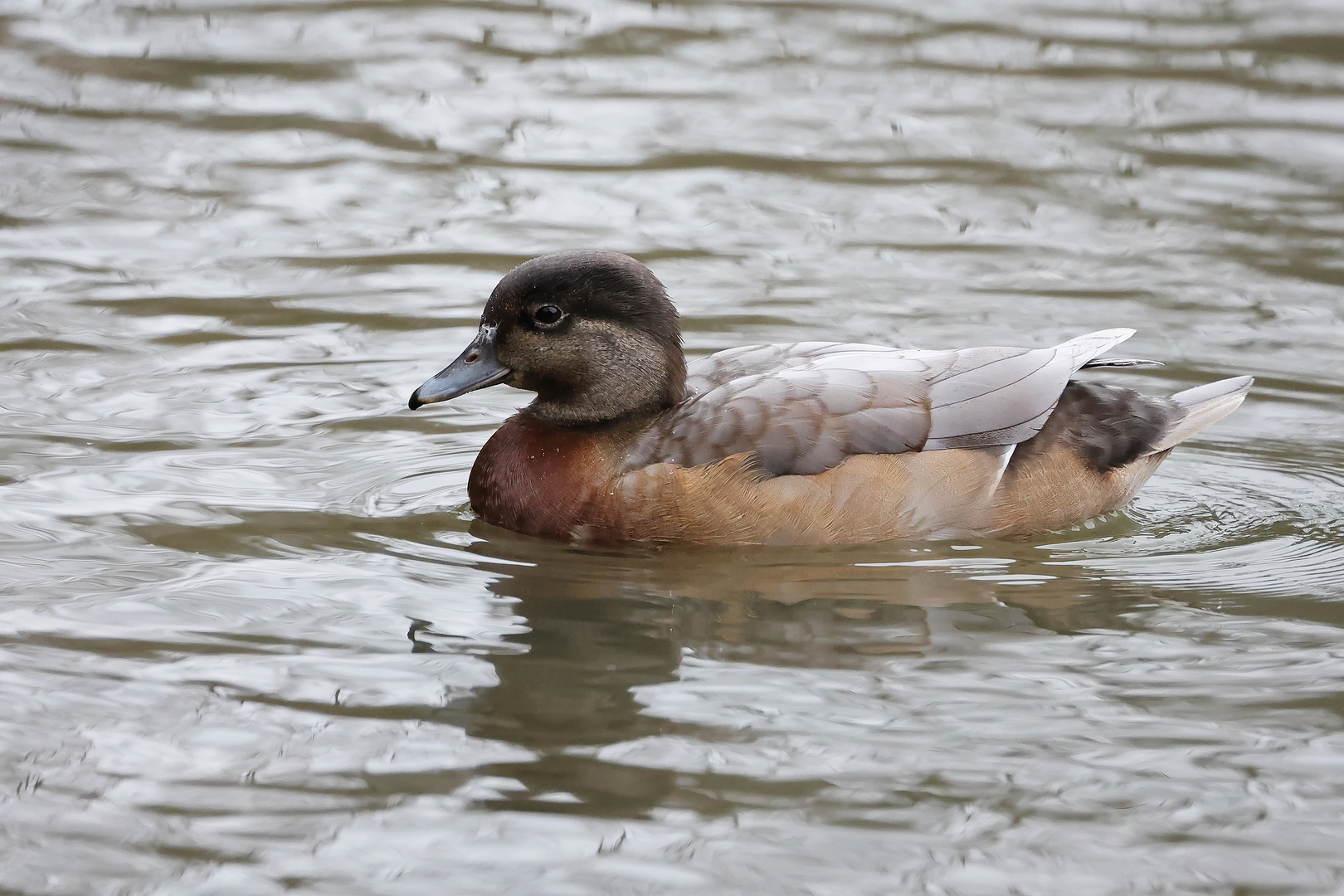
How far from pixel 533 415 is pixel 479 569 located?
0.84m

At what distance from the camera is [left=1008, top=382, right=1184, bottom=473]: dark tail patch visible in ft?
22.9

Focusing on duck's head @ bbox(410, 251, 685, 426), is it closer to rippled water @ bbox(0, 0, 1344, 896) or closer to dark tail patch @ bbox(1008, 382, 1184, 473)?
rippled water @ bbox(0, 0, 1344, 896)

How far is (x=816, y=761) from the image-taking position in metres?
5.00

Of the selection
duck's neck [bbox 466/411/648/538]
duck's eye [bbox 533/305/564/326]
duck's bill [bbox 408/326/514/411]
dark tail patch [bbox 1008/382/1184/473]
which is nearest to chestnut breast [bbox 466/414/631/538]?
duck's neck [bbox 466/411/648/538]

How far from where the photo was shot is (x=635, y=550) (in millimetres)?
6715

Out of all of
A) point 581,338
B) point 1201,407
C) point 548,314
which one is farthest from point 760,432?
point 1201,407

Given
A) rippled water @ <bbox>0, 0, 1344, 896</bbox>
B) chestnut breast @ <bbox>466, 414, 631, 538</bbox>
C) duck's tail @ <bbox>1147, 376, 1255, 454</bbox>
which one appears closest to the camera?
rippled water @ <bbox>0, 0, 1344, 896</bbox>

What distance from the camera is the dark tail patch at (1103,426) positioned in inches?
275

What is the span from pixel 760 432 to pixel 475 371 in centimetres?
115

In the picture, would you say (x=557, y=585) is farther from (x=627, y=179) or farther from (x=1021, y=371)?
(x=627, y=179)

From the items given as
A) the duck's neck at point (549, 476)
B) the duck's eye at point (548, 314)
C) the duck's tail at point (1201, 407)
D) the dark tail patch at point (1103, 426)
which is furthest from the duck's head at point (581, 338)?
the duck's tail at point (1201, 407)

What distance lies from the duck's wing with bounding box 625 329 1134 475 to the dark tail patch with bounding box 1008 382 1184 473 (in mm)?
127

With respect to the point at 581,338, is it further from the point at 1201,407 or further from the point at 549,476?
the point at 1201,407

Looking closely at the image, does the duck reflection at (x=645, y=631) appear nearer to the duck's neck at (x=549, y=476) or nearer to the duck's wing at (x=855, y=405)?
the duck's neck at (x=549, y=476)
